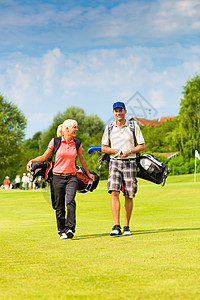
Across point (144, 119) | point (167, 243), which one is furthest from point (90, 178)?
point (144, 119)

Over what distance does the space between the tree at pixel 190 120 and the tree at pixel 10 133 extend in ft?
77.4

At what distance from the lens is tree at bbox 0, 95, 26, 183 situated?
6200 cm

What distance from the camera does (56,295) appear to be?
358 cm

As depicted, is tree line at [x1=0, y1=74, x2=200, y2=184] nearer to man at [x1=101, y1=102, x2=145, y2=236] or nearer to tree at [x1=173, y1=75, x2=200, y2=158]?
tree at [x1=173, y1=75, x2=200, y2=158]

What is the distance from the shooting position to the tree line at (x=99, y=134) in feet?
207

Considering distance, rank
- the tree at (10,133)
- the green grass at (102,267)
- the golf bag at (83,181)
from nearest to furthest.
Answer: the green grass at (102,267)
the golf bag at (83,181)
the tree at (10,133)

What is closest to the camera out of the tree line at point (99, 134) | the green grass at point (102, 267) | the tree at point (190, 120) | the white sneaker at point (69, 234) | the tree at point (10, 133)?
the green grass at point (102, 267)

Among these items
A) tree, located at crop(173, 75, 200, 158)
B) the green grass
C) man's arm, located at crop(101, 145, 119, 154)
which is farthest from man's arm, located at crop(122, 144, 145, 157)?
tree, located at crop(173, 75, 200, 158)

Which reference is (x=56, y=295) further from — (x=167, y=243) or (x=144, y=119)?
(x=144, y=119)

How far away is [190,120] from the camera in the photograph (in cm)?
7319

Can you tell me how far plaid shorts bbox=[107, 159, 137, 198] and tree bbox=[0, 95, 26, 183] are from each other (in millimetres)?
54806

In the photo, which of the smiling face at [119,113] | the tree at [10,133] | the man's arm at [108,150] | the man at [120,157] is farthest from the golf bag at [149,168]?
the tree at [10,133]

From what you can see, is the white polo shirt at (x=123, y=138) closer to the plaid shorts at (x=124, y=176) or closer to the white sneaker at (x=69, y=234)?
the plaid shorts at (x=124, y=176)

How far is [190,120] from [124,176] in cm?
6677
